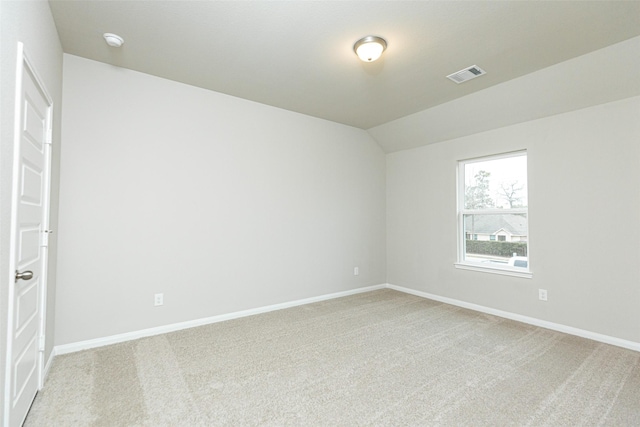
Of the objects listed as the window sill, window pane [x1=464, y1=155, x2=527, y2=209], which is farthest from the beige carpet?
window pane [x1=464, y1=155, x2=527, y2=209]

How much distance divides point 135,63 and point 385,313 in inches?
150

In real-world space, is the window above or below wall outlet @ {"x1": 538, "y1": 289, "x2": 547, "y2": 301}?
above

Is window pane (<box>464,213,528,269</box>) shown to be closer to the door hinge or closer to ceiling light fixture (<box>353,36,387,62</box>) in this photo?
ceiling light fixture (<box>353,36,387,62</box>)

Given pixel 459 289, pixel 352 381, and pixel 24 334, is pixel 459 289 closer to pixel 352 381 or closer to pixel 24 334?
pixel 352 381

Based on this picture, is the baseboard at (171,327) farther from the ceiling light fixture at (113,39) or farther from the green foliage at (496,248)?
the ceiling light fixture at (113,39)

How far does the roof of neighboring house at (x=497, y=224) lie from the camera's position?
383 centimetres

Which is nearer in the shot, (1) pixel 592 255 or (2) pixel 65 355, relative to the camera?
(2) pixel 65 355

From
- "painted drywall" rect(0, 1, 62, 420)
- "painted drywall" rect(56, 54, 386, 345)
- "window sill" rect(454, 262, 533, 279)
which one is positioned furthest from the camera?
"window sill" rect(454, 262, 533, 279)

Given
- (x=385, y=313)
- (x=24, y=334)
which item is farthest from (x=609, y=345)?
(x=24, y=334)

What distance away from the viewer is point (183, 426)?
5.87 feet

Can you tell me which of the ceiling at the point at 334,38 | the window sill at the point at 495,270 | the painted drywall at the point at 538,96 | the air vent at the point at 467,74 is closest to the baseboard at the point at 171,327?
the window sill at the point at 495,270

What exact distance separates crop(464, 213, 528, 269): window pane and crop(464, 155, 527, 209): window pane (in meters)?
0.17

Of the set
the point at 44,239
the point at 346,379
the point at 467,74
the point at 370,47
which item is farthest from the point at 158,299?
the point at 467,74

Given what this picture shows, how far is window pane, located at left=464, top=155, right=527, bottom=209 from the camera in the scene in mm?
3830
